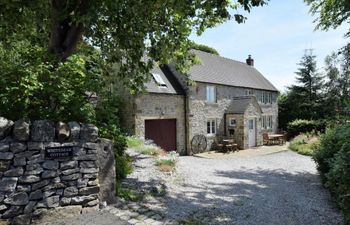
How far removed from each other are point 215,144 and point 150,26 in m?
14.0

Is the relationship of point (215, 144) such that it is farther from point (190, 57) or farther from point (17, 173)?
point (17, 173)

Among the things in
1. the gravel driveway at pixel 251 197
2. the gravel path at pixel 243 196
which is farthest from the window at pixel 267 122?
the gravel path at pixel 243 196

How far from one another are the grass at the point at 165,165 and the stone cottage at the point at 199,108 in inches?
231

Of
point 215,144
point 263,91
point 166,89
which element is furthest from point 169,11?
point 263,91

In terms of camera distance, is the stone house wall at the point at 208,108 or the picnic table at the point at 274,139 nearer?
the stone house wall at the point at 208,108

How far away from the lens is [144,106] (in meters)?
17.6

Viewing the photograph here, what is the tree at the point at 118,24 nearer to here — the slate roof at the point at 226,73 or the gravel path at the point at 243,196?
the gravel path at the point at 243,196

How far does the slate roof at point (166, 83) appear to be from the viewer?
18.6 m

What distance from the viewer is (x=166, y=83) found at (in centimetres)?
1994

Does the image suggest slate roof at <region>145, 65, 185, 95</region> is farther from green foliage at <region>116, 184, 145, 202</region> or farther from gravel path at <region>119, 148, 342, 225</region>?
green foliage at <region>116, 184, 145, 202</region>

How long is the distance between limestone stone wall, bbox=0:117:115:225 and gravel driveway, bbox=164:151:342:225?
2.13 meters

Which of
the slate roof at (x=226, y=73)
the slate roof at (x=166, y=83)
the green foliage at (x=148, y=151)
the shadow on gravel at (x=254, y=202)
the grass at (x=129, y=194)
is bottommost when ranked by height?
the shadow on gravel at (x=254, y=202)

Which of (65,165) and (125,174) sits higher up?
(65,165)

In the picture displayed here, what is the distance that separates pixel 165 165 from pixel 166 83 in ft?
31.5
